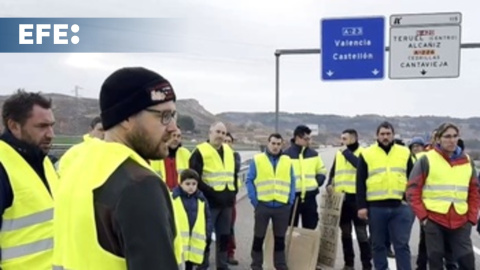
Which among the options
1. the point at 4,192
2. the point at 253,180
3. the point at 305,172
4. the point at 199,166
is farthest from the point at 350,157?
the point at 4,192

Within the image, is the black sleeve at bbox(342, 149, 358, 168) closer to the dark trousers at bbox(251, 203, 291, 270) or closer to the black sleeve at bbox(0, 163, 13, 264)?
the dark trousers at bbox(251, 203, 291, 270)

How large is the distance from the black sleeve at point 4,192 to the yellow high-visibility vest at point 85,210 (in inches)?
47.6

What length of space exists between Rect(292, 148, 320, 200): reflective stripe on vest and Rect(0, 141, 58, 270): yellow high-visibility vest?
550 centimetres

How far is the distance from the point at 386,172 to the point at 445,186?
964mm

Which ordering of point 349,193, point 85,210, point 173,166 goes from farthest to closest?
point 349,193 → point 173,166 → point 85,210

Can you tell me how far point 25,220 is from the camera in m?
2.96

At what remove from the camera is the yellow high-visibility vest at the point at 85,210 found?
1574 mm

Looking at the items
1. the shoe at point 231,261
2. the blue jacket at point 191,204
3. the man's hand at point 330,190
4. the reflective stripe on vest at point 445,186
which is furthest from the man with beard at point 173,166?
the reflective stripe on vest at point 445,186

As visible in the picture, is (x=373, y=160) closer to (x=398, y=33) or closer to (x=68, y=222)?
(x=68, y=222)

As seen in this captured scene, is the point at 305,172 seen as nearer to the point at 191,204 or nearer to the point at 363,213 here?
the point at 363,213

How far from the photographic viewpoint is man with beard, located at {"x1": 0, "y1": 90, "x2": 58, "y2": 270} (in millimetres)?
2900

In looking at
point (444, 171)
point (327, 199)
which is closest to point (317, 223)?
point (327, 199)

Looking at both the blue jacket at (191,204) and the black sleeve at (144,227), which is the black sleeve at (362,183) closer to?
the blue jacket at (191,204)

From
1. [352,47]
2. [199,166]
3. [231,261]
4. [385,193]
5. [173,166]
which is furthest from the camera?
[352,47]
